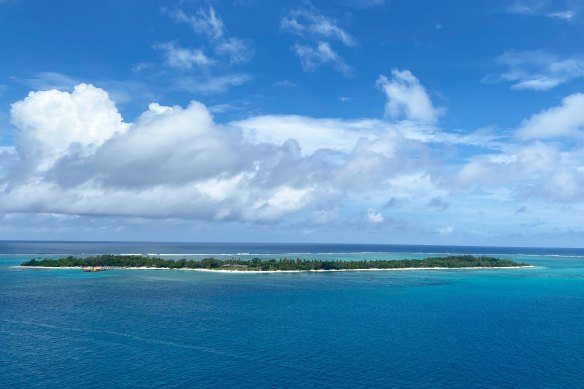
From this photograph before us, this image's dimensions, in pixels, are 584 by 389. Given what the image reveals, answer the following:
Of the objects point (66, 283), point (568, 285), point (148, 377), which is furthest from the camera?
point (568, 285)

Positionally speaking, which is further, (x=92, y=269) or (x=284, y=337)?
(x=92, y=269)

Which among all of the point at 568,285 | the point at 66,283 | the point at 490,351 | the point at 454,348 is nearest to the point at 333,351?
the point at 454,348

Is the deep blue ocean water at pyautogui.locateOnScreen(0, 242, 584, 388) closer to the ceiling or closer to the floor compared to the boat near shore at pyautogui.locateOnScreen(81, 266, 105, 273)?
closer to the floor

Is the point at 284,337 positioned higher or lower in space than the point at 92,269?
lower

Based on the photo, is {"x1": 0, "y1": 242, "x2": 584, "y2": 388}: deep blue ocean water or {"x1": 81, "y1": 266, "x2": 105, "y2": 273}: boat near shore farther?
{"x1": 81, "y1": 266, "x2": 105, "y2": 273}: boat near shore

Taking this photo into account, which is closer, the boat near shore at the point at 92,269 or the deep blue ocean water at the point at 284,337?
the deep blue ocean water at the point at 284,337

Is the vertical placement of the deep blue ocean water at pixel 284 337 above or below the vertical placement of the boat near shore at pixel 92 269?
below

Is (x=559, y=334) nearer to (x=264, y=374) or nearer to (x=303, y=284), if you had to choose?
(x=264, y=374)

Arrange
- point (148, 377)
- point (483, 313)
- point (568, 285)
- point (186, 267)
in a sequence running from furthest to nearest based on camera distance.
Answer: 1. point (186, 267)
2. point (568, 285)
3. point (483, 313)
4. point (148, 377)
